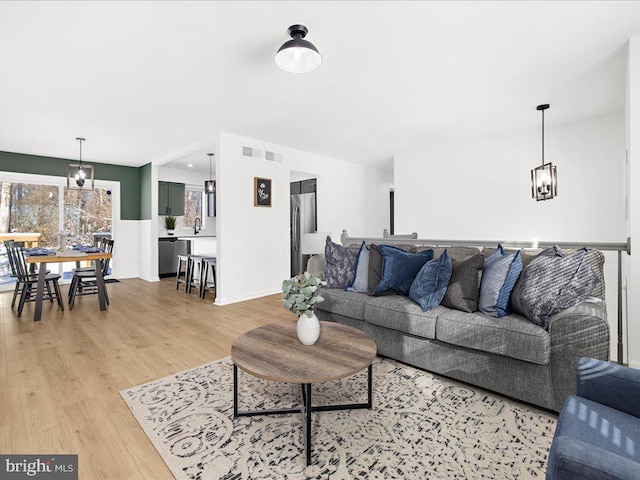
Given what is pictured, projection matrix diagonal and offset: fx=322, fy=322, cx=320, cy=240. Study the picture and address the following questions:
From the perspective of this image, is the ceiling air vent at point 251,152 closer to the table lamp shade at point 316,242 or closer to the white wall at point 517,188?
the table lamp shade at point 316,242

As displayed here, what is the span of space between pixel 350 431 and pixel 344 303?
4.23ft

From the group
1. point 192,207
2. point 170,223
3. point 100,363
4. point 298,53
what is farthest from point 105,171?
point 298,53

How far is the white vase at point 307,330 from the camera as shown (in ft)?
6.41

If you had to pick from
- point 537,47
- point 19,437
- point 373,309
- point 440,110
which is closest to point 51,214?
point 19,437

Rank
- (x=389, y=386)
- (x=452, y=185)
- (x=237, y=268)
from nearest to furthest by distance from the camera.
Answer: (x=389, y=386), (x=237, y=268), (x=452, y=185)

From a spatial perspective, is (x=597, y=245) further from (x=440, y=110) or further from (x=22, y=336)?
(x=22, y=336)

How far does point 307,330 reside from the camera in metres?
1.95

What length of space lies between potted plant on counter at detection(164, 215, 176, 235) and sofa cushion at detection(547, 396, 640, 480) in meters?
8.02

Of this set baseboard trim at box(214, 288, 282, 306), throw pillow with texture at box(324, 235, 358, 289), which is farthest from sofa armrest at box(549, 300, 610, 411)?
baseboard trim at box(214, 288, 282, 306)

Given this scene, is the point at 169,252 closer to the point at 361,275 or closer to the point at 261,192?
the point at 261,192

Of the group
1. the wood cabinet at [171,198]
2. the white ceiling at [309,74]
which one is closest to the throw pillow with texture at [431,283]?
the white ceiling at [309,74]

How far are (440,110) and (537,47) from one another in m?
1.44

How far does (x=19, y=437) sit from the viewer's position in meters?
1.75

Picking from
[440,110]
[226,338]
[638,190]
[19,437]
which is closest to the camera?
[19,437]
